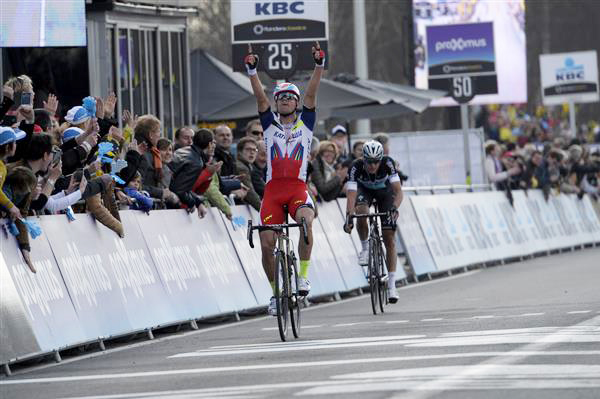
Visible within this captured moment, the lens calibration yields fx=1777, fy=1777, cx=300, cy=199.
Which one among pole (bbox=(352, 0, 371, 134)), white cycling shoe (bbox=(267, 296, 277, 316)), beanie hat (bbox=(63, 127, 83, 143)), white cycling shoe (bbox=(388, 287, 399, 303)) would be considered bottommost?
white cycling shoe (bbox=(388, 287, 399, 303))

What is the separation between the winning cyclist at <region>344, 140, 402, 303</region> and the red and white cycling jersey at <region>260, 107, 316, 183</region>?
9.48 feet

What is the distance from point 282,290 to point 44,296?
199 cm

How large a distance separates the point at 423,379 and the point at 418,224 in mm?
15384

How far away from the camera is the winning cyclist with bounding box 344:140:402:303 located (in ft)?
60.0

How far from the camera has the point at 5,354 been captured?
1311cm

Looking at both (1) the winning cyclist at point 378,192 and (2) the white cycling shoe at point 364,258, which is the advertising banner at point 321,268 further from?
(2) the white cycling shoe at point 364,258

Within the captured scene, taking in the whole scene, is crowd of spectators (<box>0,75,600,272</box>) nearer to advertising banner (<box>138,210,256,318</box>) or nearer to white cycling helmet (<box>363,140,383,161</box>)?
advertising banner (<box>138,210,256,318</box>)

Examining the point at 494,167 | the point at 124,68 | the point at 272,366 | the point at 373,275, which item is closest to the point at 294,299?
the point at 272,366

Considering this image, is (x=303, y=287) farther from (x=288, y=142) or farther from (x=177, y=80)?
(x=177, y=80)

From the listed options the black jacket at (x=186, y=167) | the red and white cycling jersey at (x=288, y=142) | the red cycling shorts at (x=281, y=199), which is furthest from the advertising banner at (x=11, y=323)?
the black jacket at (x=186, y=167)

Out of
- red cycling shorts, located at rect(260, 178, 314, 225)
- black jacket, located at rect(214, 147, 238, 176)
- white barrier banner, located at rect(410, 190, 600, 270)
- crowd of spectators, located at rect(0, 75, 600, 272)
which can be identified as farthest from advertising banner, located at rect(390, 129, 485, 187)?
red cycling shorts, located at rect(260, 178, 314, 225)

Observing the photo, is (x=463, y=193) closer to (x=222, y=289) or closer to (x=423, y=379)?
(x=222, y=289)

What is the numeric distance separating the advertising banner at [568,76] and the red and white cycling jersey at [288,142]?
36.0m

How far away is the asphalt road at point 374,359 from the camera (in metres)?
10.4
